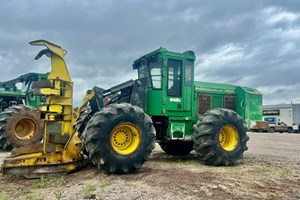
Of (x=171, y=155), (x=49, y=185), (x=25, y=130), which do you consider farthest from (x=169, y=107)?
(x=25, y=130)

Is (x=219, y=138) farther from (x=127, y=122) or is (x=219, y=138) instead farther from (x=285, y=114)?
(x=285, y=114)

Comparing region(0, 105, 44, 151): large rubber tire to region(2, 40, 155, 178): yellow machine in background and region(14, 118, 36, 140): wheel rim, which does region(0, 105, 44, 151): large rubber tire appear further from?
region(2, 40, 155, 178): yellow machine in background

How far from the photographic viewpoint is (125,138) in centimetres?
780

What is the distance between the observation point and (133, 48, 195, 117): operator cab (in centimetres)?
971

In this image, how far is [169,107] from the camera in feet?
32.3

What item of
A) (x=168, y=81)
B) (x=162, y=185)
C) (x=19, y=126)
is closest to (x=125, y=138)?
(x=162, y=185)

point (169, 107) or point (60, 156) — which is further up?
point (169, 107)

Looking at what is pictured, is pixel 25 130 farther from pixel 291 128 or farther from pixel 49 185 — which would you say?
pixel 291 128

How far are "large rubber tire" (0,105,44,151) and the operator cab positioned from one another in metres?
4.56

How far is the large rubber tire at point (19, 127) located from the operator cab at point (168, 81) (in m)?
4.56

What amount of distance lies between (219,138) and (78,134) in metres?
3.84

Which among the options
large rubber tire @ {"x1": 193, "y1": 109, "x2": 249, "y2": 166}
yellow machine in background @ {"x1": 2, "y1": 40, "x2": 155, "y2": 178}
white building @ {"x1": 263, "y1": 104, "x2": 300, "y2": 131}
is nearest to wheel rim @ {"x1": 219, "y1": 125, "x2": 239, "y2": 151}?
large rubber tire @ {"x1": 193, "y1": 109, "x2": 249, "y2": 166}

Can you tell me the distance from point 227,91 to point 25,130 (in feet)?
25.8

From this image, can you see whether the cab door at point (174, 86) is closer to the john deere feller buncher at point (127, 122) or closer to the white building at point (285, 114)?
the john deere feller buncher at point (127, 122)
